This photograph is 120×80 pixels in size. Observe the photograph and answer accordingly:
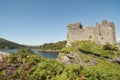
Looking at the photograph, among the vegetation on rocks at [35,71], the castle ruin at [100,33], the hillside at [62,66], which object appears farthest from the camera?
the castle ruin at [100,33]

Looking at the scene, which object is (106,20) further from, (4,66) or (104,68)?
(4,66)

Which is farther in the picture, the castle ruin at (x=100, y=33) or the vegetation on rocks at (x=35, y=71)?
the castle ruin at (x=100, y=33)

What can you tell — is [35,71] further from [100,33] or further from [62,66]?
[100,33]

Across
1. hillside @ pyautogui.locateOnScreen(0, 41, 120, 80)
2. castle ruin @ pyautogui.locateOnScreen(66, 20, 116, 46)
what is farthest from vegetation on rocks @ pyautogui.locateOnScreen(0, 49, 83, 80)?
castle ruin @ pyautogui.locateOnScreen(66, 20, 116, 46)

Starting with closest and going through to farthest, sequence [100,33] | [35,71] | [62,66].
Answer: [35,71] < [62,66] < [100,33]

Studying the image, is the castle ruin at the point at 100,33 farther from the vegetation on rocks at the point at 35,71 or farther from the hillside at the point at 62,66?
the vegetation on rocks at the point at 35,71

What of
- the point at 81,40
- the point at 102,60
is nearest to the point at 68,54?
the point at 81,40

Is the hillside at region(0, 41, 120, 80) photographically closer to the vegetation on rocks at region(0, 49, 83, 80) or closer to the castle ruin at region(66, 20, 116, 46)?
the vegetation on rocks at region(0, 49, 83, 80)

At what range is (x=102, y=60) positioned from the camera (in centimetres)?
2792

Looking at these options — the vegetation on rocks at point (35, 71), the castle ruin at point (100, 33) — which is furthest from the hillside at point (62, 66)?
the castle ruin at point (100, 33)

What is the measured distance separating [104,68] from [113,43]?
6971mm

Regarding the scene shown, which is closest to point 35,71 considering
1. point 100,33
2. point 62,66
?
point 62,66

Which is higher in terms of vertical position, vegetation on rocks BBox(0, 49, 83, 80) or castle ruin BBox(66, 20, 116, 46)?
castle ruin BBox(66, 20, 116, 46)

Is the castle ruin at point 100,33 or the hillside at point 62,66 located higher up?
the castle ruin at point 100,33
